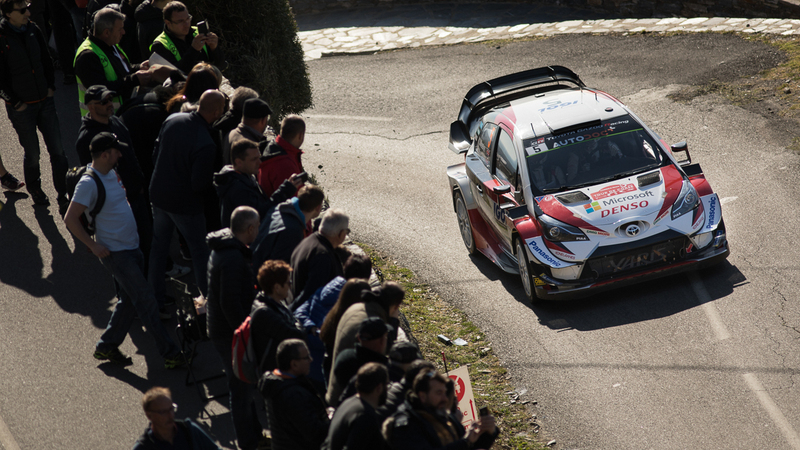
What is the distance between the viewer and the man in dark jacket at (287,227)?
6086mm

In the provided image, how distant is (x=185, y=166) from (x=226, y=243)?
1782mm

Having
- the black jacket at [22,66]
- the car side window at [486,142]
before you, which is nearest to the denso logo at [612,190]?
the car side window at [486,142]

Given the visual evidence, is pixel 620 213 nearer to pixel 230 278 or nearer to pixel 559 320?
pixel 559 320

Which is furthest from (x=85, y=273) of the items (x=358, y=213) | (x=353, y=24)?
(x=353, y=24)

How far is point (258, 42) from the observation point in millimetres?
11750

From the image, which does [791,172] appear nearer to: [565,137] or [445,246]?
[565,137]

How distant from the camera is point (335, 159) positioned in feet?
45.8

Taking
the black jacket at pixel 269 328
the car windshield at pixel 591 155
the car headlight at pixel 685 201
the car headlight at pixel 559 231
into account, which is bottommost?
the car headlight at pixel 559 231

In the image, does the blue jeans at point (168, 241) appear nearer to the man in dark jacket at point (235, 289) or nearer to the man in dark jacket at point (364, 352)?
the man in dark jacket at point (235, 289)

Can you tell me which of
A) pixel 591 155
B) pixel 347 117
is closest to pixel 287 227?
pixel 591 155

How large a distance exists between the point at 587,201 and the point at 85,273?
5680 millimetres

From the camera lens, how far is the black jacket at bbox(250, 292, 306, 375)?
16.9ft

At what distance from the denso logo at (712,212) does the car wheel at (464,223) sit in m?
2.97

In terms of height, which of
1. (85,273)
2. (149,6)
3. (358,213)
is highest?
(149,6)
